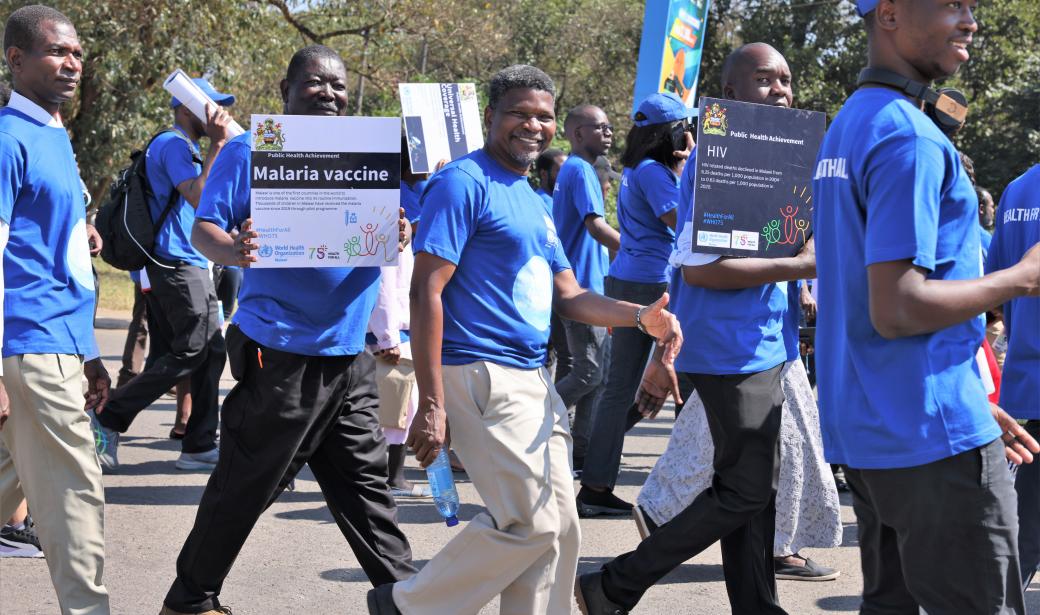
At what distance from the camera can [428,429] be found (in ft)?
12.4

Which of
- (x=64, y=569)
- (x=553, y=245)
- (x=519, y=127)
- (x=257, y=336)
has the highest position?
(x=519, y=127)

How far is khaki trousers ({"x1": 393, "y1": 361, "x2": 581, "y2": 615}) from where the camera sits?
3799mm

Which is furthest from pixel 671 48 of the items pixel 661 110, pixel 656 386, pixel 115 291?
pixel 115 291

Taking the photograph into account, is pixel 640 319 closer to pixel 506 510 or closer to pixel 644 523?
pixel 506 510

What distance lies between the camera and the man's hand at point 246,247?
164 inches

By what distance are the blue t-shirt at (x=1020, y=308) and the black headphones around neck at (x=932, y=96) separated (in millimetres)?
1498

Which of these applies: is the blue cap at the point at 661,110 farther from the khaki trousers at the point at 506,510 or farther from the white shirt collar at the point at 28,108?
the white shirt collar at the point at 28,108

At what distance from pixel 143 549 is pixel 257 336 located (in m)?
1.92

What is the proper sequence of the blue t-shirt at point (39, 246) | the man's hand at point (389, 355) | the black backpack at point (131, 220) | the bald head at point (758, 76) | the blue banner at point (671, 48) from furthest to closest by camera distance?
the blue banner at point (671, 48)
the black backpack at point (131, 220)
the man's hand at point (389, 355)
the bald head at point (758, 76)
the blue t-shirt at point (39, 246)

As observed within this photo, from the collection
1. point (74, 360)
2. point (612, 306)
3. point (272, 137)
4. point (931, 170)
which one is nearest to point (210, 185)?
point (272, 137)

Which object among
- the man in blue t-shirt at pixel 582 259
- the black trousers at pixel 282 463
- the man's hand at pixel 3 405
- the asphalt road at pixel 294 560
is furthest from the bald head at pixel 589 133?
the man's hand at pixel 3 405

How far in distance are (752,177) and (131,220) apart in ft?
13.4

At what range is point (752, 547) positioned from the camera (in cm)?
452

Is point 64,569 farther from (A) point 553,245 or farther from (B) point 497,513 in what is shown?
(A) point 553,245
